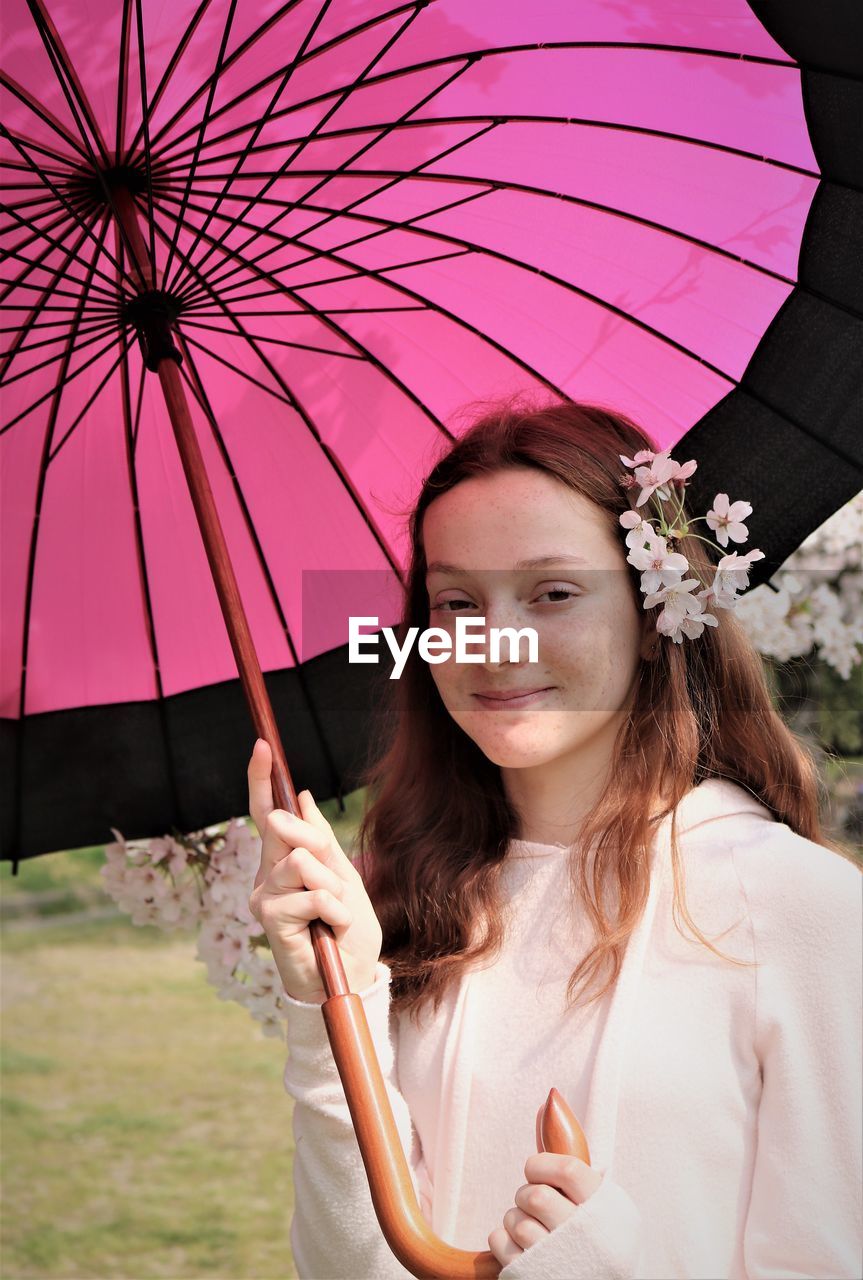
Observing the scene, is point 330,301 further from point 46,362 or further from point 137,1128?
point 137,1128

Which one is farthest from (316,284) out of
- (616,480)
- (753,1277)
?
(753,1277)

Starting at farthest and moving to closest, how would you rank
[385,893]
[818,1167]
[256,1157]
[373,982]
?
[256,1157] < [385,893] < [373,982] < [818,1167]

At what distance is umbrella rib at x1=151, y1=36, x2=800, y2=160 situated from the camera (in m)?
1.84

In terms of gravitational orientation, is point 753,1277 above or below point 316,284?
below

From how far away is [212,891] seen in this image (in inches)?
122

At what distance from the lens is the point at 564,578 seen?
1.92m

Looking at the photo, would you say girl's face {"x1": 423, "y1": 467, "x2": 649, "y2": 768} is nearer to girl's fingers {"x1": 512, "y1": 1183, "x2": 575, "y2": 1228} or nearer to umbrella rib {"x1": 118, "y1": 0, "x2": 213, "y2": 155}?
girl's fingers {"x1": 512, "y1": 1183, "x2": 575, "y2": 1228}

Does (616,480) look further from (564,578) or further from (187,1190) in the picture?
(187,1190)

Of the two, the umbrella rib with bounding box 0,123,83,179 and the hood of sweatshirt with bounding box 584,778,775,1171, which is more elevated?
the umbrella rib with bounding box 0,123,83,179

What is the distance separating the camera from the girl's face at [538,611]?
188cm

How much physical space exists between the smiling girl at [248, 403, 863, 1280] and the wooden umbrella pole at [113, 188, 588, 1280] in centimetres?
5

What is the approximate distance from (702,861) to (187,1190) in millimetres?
5195

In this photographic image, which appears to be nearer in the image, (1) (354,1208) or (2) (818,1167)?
(2) (818,1167)

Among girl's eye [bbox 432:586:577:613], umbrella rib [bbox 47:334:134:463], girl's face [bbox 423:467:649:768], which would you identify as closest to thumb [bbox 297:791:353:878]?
girl's face [bbox 423:467:649:768]
